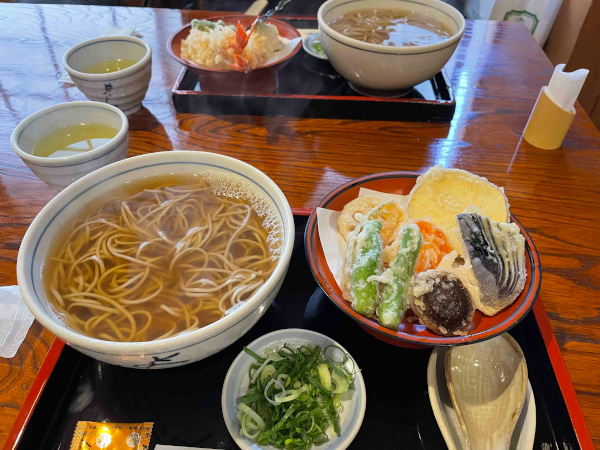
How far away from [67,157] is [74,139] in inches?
10.5

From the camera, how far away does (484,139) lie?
1.79 m

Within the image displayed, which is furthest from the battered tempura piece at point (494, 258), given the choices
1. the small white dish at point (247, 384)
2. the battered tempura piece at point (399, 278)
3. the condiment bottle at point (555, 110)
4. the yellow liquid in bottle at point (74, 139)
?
the yellow liquid in bottle at point (74, 139)

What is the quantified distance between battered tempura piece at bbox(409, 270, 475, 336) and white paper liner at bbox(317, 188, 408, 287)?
0.71 ft

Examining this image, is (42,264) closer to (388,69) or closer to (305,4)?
(388,69)

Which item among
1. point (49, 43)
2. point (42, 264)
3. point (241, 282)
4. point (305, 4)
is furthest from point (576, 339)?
point (305, 4)

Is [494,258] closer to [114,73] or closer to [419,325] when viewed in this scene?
[419,325]

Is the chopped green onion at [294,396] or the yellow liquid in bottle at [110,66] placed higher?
the yellow liquid in bottle at [110,66]

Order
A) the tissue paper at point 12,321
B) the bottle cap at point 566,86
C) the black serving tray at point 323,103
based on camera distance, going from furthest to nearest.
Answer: the black serving tray at point 323,103
the bottle cap at point 566,86
the tissue paper at point 12,321

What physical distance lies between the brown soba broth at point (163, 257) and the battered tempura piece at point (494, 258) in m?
0.50

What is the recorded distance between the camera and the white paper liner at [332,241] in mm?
1174

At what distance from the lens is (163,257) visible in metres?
1.14

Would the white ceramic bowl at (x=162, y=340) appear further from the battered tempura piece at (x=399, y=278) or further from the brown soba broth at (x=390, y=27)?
the brown soba broth at (x=390, y=27)

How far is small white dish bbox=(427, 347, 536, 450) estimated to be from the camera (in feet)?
2.95

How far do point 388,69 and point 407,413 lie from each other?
129 centimetres
